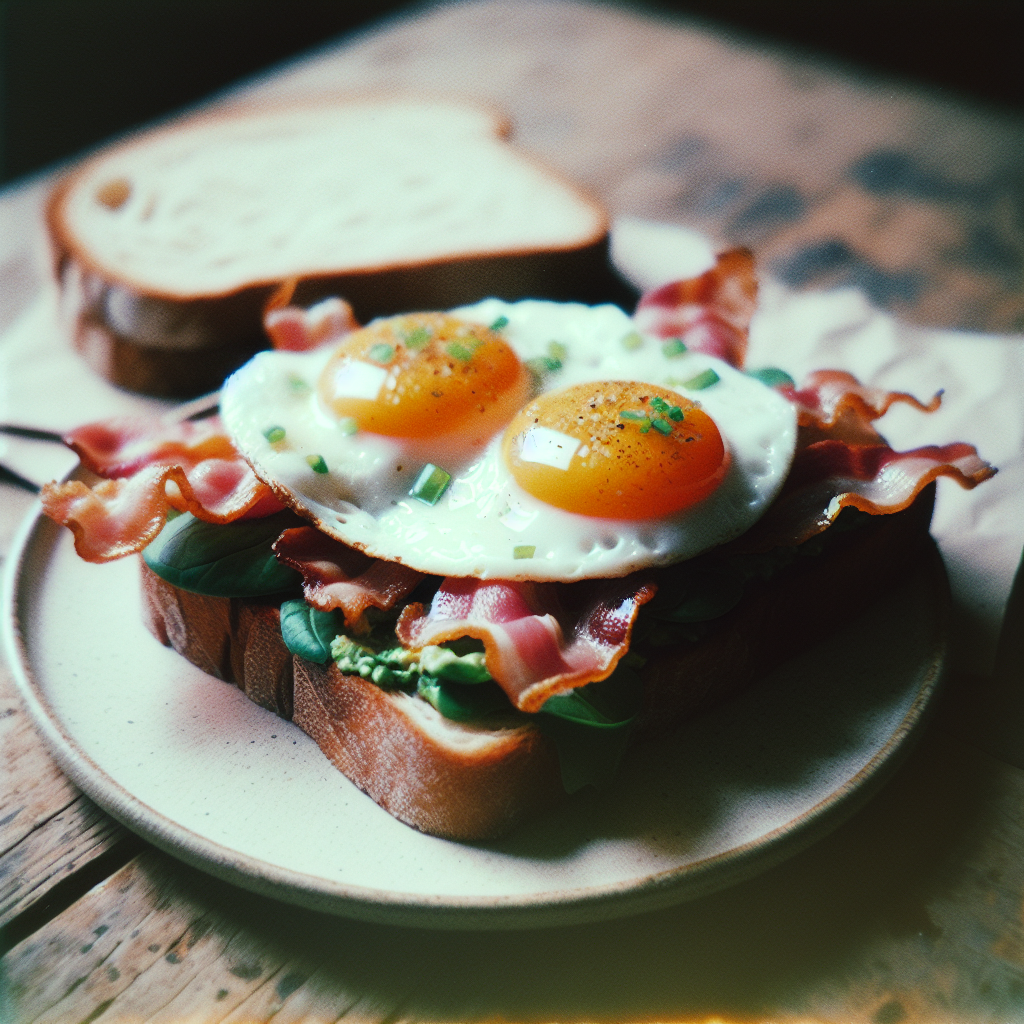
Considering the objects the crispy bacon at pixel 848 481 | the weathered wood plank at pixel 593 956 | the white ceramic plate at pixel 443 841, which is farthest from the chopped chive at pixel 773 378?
the weathered wood plank at pixel 593 956

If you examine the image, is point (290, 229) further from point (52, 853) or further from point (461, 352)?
point (52, 853)

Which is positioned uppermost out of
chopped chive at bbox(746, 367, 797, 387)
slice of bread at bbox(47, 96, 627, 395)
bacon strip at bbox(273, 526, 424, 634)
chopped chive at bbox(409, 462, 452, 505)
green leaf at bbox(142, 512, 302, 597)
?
chopped chive at bbox(409, 462, 452, 505)

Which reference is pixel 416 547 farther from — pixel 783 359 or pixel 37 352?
pixel 37 352

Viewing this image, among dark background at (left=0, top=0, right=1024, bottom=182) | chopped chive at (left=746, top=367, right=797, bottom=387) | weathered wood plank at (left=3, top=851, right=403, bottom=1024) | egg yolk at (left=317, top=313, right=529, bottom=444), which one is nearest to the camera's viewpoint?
weathered wood plank at (left=3, top=851, right=403, bottom=1024)

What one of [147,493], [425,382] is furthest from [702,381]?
[147,493]

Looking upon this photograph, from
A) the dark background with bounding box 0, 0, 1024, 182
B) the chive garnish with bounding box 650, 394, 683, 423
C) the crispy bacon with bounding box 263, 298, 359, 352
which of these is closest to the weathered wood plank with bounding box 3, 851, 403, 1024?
the chive garnish with bounding box 650, 394, 683, 423

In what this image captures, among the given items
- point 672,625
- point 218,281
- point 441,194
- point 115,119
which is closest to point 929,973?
point 672,625

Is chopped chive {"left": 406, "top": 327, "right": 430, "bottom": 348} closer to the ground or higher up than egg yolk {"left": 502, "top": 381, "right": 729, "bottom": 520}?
higher up

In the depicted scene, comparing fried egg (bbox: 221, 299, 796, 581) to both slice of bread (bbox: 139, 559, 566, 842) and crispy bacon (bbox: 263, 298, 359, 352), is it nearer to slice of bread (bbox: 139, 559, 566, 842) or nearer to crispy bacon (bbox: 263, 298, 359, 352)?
crispy bacon (bbox: 263, 298, 359, 352)
